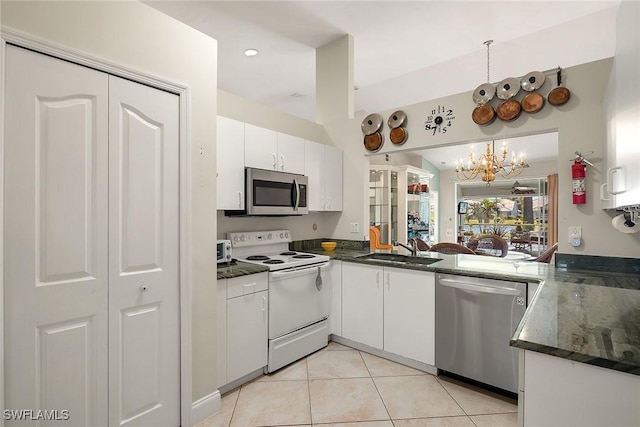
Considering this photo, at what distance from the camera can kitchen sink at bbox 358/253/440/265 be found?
9.25 feet

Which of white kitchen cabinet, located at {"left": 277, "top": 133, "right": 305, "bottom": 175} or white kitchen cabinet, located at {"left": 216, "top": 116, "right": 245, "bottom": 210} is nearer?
white kitchen cabinet, located at {"left": 216, "top": 116, "right": 245, "bottom": 210}

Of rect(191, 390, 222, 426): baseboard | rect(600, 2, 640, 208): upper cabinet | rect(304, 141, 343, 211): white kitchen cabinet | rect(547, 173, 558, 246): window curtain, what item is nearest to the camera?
rect(600, 2, 640, 208): upper cabinet

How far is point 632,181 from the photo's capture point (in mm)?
1038

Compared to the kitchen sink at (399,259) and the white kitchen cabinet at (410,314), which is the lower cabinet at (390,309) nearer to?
the white kitchen cabinet at (410,314)

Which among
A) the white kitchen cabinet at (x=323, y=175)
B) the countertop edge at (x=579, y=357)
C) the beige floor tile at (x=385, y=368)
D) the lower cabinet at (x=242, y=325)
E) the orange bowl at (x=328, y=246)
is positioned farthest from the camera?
the orange bowl at (x=328, y=246)

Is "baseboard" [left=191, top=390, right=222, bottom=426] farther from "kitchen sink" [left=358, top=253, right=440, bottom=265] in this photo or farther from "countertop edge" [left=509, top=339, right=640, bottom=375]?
"countertop edge" [left=509, top=339, right=640, bottom=375]

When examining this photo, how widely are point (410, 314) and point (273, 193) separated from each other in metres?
1.52

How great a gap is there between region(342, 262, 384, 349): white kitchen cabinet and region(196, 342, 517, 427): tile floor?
263mm

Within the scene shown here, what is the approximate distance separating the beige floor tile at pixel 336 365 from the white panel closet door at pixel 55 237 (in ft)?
4.90

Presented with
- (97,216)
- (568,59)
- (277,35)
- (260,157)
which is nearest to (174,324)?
(97,216)

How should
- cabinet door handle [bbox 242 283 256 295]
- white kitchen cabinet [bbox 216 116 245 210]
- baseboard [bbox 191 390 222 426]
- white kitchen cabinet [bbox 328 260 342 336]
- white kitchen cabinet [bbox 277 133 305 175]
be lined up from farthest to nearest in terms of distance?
white kitchen cabinet [bbox 328 260 342 336] < white kitchen cabinet [bbox 277 133 305 175] < white kitchen cabinet [bbox 216 116 245 210] < cabinet door handle [bbox 242 283 256 295] < baseboard [bbox 191 390 222 426]

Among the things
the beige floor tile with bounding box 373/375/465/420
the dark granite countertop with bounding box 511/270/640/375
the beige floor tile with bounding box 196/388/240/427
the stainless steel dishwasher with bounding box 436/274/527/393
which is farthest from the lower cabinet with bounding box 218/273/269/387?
the dark granite countertop with bounding box 511/270/640/375

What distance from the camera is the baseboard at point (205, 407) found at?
1933 mm

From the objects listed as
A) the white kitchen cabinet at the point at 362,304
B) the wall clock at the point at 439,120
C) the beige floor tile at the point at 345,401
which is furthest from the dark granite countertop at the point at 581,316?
the wall clock at the point at 439,120
